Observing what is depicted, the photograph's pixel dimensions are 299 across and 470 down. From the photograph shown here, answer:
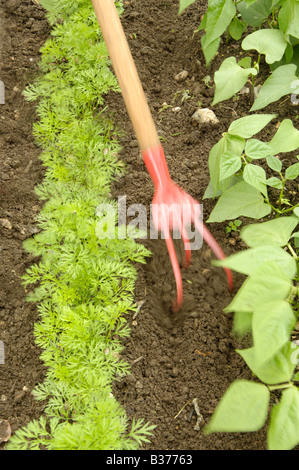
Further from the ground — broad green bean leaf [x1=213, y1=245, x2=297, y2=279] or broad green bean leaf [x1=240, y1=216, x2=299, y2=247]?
broad green bean leaf [x1=240, y1=216, x2=299, y2=247]

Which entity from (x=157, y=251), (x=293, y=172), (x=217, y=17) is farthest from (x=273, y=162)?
(x=217, y=17)

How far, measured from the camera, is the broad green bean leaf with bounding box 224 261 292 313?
1194 mm

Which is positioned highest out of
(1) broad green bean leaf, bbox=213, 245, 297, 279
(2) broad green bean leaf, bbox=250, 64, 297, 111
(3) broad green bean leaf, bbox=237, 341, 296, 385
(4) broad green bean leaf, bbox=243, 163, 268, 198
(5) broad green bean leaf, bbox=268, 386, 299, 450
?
(2) broad green bean leaf, bbox=250, 64, 297, 111

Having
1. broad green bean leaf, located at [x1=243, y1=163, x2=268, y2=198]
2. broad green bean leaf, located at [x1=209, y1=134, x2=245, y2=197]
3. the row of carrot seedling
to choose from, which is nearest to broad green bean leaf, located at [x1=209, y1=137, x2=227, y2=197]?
broad green bean leaf, located at [x1=209, y1=134, x2=245, y2=197]

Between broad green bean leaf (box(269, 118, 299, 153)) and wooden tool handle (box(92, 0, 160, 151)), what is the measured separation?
1.28 ft

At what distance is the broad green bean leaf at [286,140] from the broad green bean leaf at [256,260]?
0.51 meters

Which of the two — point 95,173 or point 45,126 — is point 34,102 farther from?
point 95,173

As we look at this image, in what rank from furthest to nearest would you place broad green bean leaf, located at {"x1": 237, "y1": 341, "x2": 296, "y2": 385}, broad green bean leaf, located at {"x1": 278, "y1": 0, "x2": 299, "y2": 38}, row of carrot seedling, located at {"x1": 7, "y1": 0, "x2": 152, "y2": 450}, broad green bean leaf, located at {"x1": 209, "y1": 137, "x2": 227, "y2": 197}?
broad green bean leaf, located at {"x1": 278, "y1": 0, "x2": 299, "y2": 38} < broad green bean leaf, located at {"x1": 209, "y1": 137, "x2": 227, "y2": 197} < row of carrot seedling, located at {"x1": 7, "y1": 0, "x2": 152, "y2": 450} < broad green bean leaf, located at {"x1": 237, "y1": 341, "x2": 296, "y2": 385}

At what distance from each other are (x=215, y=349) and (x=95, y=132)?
103 cm

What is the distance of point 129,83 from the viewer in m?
1.68

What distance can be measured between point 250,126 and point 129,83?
42 centimetres

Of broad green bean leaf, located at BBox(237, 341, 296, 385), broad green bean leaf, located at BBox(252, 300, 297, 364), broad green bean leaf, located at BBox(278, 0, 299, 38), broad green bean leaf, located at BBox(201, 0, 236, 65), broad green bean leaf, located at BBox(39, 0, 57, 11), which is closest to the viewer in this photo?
broad green bean leaf, located at BBox(252, 300, 297, 364)

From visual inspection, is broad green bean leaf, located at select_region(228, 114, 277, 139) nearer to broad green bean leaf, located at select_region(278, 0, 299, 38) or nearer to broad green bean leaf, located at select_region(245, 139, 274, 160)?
broad green bean leaf, located at select_region(245, 139, 274, 160)
